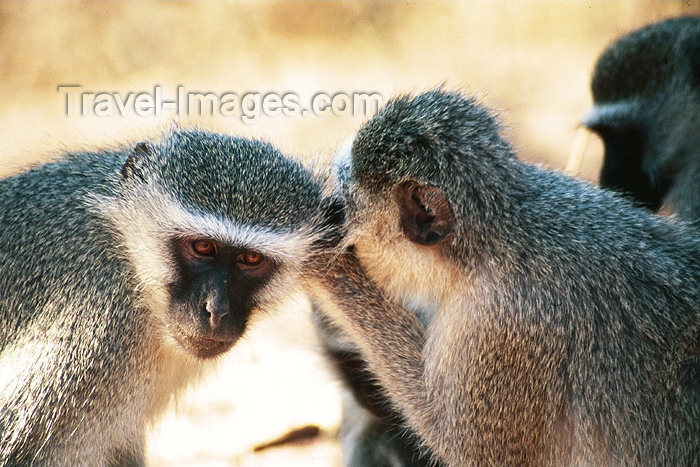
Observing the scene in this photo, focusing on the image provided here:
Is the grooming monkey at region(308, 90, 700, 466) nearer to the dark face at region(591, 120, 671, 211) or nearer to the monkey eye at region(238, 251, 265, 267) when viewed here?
the monkey eye at region(238, 251, 265, 267)

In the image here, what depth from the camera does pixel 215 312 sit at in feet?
10.1

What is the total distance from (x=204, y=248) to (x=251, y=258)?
196mm

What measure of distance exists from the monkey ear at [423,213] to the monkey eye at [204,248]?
75 centimetres

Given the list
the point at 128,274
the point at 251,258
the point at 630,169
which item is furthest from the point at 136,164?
the point at 630,169

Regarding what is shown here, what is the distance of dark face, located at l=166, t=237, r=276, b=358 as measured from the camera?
123 inches

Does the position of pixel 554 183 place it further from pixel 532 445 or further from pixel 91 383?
pixel 91 383

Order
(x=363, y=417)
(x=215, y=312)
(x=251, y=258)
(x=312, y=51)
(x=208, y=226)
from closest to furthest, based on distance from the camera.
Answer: (x=215, y=312) < (x=208, y=226) < (x=251, y=258) < (x=363, y=417) < (x=312, y=51)

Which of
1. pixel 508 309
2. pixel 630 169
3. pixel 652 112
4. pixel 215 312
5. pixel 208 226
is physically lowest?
pixel 215 312

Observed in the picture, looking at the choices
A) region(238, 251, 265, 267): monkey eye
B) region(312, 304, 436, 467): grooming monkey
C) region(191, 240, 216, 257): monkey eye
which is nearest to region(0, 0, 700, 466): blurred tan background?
region(312, 304, 436, 467): grooming monkey

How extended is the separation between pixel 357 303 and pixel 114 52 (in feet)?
20.1

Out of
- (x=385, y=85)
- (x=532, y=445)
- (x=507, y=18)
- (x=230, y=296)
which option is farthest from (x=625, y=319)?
(x=507, y=18)

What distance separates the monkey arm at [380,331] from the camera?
11.4ft

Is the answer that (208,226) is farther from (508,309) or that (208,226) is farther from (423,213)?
(508,309)

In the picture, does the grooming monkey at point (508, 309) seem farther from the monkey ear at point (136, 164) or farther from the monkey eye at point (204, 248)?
the monkey ear at point (136, 164)
